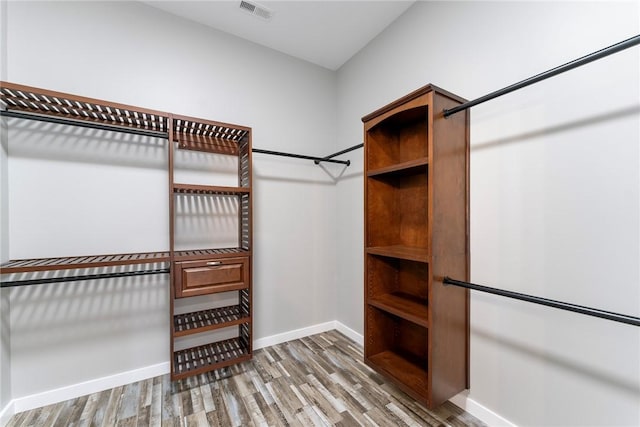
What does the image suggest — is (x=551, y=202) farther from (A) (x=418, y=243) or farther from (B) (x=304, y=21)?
(B) (x=304, y=21)

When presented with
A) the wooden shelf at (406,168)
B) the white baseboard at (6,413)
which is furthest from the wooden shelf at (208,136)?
the white baseboard at (6,413)

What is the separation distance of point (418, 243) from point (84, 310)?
2.38 meters

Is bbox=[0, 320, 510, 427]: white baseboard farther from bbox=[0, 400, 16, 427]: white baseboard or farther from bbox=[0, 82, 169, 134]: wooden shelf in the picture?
bbox=[0, 82, 169, 134]: wooden shelf

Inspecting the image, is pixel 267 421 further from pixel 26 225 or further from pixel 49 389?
pixel 26 225

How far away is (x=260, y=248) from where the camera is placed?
2471mm

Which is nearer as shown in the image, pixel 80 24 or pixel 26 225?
pixel 26 225

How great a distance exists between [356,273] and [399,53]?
198 cm

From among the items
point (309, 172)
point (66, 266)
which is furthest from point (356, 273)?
point (66, 266)

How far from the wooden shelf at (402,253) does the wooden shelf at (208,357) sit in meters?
1.29

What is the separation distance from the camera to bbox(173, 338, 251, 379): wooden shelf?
1.84 meters

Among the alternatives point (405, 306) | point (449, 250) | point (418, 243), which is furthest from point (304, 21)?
point (405, 306)

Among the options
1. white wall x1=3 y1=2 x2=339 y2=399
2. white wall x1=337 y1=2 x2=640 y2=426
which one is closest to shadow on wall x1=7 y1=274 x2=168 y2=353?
white wall x1=3 y1=2 x2=339 y2=399

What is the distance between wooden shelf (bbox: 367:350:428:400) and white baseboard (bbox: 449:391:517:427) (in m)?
0.28

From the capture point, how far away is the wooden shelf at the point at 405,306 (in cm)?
147
